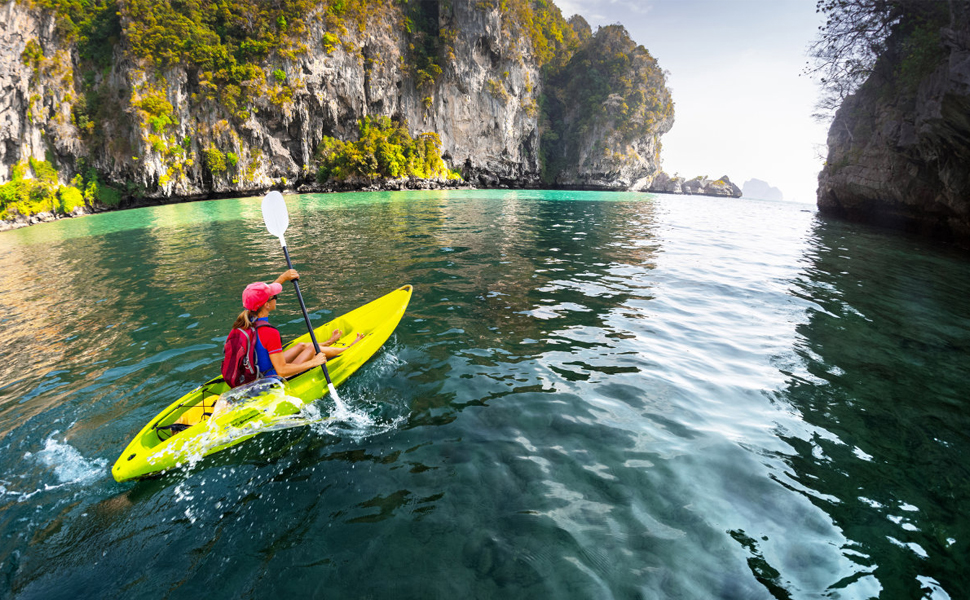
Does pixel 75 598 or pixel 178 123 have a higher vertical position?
pixel 178 123

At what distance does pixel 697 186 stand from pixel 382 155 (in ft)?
257

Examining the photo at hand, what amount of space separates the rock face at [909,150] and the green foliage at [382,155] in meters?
45.3

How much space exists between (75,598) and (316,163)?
55.2 m

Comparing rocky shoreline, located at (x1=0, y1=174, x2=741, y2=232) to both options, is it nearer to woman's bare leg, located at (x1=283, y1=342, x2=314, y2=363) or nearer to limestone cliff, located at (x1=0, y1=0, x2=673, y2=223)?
limestone cliff, located at (x1=0, y1=0, x2=673, y2=223)

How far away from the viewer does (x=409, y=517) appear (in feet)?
9.69

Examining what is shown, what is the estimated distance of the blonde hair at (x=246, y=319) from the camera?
4.01 meters

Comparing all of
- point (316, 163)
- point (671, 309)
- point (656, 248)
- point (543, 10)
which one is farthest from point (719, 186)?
point (671, 309)

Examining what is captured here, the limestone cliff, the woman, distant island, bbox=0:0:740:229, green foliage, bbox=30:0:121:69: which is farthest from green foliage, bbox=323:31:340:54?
the woman

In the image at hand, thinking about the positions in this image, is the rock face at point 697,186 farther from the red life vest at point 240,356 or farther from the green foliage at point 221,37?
the red life vest at point 240,356

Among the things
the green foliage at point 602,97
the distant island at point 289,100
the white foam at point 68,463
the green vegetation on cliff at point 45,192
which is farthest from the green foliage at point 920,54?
the green foliage at point 602,97

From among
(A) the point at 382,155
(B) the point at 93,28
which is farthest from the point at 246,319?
(B) the point at 93,28

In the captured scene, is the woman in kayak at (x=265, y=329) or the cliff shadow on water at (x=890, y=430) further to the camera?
the woman in kayak at (x=265, y=329)

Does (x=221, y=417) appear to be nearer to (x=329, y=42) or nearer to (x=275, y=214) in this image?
(x=275, y=214)

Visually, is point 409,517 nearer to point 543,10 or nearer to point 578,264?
point 578,264
